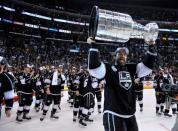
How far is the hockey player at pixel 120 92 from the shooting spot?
13.1 ft

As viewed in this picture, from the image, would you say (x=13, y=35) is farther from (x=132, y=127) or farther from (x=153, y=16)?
(x=132, y=127)

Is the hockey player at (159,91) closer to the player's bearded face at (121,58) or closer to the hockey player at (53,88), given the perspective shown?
the hockey player at (53,88)

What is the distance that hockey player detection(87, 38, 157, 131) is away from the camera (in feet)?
13.1

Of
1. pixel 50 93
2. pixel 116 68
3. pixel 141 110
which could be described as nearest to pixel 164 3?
pixel 141 110

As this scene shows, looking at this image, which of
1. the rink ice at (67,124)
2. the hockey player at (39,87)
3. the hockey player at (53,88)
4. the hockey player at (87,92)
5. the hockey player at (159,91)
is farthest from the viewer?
the hockey player at (39,87)

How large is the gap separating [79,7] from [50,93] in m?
27.9

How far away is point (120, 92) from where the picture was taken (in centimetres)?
400

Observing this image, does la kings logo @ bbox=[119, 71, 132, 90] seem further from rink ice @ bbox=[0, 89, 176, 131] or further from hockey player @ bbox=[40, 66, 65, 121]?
hockey player @ bbox=[40, 66, 65, 121]

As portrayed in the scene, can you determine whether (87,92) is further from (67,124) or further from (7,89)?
(7,89)

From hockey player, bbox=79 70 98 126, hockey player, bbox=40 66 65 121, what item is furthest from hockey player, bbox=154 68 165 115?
hockey player, bbox=40 66 65 121

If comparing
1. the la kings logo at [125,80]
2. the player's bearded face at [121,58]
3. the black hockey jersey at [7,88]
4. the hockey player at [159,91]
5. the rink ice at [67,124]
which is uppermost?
the player's bearded face at [121,58]

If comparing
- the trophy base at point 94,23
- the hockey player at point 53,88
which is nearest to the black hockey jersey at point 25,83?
the hockey player at point 53,88

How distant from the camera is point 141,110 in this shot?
→ 476 inches

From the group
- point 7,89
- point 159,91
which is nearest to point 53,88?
point 159,91
